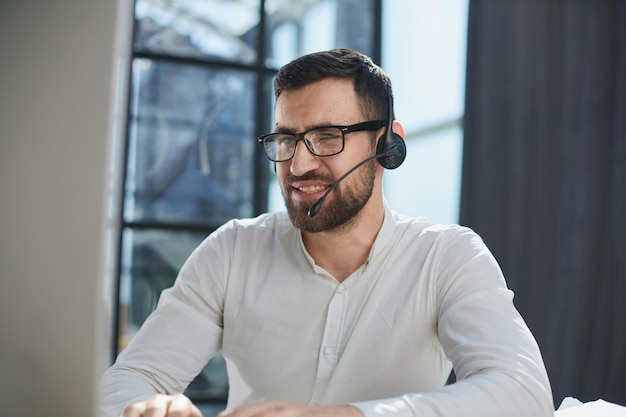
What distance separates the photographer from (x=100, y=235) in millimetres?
387

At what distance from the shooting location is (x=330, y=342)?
50.0 inches

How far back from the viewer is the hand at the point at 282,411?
2.47 ft

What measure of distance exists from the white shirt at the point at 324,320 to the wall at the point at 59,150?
28.4 inches

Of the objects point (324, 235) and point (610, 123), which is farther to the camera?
point (610, 123)

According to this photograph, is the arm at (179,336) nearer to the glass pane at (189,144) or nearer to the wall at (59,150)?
the wall at (59,150)

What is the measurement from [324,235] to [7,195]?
100 cm

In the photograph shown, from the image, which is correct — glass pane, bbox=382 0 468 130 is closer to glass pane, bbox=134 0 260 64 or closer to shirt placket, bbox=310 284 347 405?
glass pane, bbox=134 0 260 64

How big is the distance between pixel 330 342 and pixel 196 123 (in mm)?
2008

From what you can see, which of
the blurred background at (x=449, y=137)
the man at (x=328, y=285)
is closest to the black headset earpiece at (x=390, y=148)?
the man at (x=328, y=285)

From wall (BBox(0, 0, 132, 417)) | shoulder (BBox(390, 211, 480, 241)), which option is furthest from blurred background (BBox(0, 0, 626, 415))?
wall (BBox(0, 0, 132, 417))

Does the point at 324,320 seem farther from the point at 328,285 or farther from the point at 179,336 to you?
the point at 179,336

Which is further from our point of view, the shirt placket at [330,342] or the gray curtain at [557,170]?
the gray curtain at [557,170]

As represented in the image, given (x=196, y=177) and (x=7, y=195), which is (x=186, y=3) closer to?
(x=196, y=177)

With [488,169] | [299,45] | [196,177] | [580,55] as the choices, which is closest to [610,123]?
[580,55]
